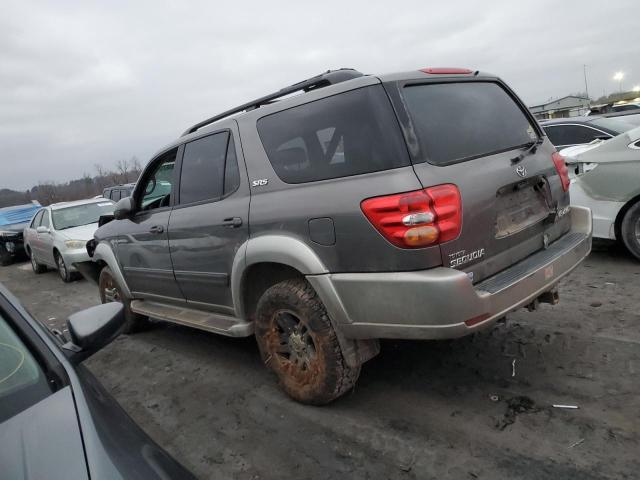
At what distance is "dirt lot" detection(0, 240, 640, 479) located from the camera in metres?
2.39

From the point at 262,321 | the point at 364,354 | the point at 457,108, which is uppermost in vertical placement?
the point at 457,108

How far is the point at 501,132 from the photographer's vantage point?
299 cm

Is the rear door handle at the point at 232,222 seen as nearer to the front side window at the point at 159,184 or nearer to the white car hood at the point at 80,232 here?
the front side window at the point at 159,184

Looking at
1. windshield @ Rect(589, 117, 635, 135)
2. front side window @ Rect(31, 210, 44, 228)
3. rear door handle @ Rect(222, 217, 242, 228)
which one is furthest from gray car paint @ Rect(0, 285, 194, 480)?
front side window @ Rect(31, 210, 44, 228)

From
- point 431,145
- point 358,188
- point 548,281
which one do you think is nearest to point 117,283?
point 358,188

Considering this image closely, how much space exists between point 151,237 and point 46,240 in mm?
7194

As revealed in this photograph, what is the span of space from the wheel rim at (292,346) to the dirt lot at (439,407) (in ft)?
0.94

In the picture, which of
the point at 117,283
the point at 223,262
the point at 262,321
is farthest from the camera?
the point at 117,283

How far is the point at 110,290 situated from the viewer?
5.57 metres

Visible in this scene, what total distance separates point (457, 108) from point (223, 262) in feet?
6.46

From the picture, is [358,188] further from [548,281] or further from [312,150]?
[548,281]

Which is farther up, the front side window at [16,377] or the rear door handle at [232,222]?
the rear door handle at [232,222]

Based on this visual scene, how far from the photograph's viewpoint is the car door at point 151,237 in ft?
13.6

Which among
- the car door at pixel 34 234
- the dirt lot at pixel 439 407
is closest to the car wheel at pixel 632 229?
the dirt lot at pixel 439 407
